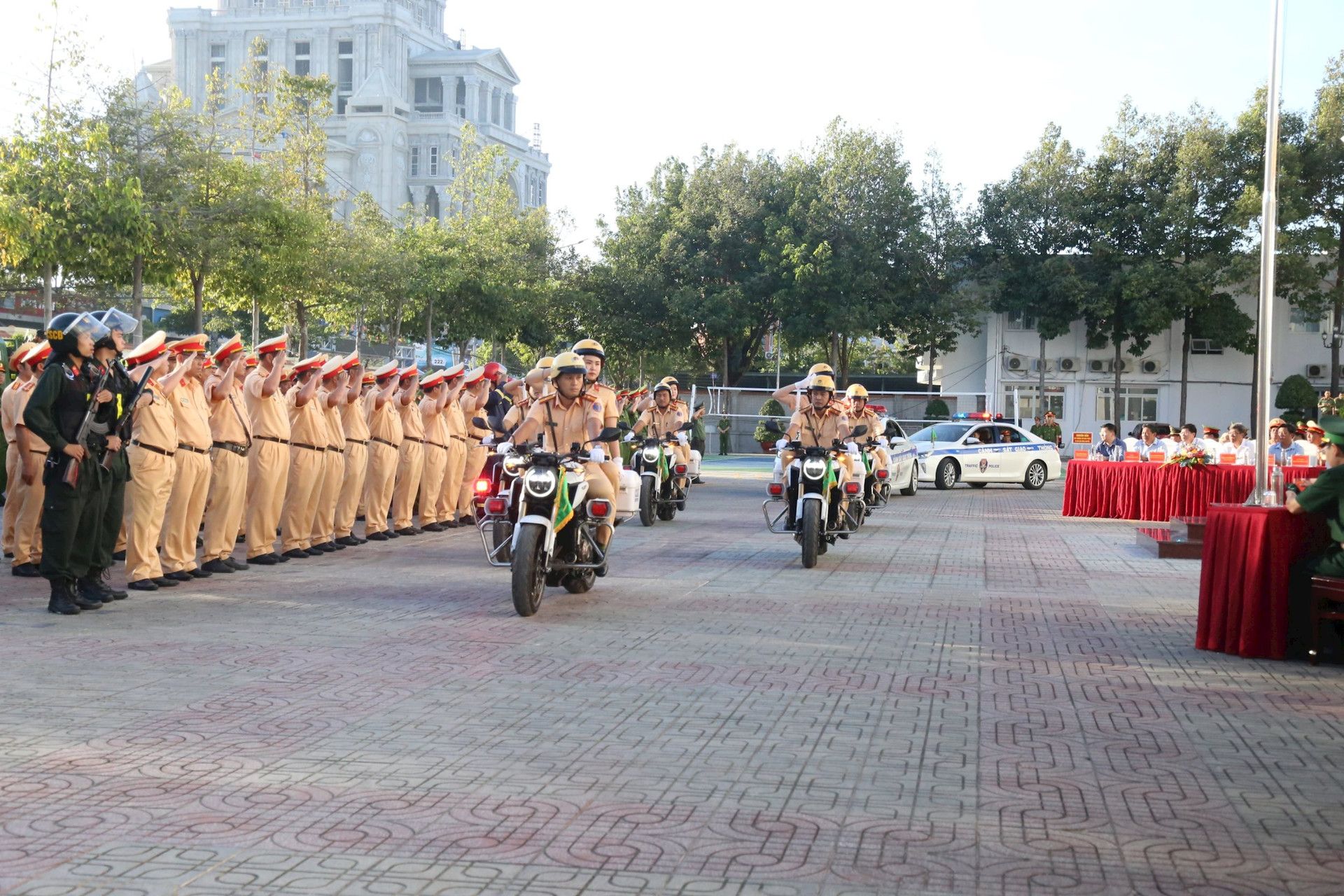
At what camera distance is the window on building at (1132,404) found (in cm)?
6178

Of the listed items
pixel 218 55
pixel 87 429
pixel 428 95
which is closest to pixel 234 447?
pixel 87 429

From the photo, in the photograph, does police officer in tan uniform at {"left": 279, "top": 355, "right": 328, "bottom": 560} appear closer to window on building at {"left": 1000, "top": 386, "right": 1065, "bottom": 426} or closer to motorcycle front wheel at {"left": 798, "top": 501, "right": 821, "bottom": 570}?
motorcycle front wheel at {"left": 798, "top": 501, "right": 821, "bottom": 570}

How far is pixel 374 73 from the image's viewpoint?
106438 millimetres

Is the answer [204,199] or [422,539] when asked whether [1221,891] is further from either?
[204,199]

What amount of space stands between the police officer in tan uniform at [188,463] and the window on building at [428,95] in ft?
349

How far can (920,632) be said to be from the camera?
1053 cm

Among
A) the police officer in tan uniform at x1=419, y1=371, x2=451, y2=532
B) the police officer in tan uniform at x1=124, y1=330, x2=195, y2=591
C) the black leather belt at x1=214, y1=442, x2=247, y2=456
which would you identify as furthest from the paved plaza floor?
the police officer in tan uniform at x1=419, y1=371, x2=451, y2=532

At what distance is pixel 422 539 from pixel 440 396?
191cm

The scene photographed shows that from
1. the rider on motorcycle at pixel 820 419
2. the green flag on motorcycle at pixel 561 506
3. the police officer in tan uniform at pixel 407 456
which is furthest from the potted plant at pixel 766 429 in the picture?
the green flag on motorcycle at pixel 561 506

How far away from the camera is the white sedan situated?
34.0 metres

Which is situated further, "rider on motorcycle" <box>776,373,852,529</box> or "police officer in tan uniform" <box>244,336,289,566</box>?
"rider on motorcycle" <box>776,373,852,529</box>

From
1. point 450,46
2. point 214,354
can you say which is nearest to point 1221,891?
point 214,354

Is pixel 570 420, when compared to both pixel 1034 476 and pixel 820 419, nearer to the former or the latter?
pixel 820 419

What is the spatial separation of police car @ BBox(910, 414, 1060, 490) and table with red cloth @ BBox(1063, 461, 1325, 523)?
7.52 meters
